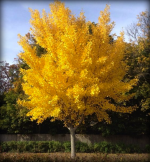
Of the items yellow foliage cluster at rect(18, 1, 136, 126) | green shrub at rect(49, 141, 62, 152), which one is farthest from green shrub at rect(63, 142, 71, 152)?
yellow foliage cluster at rect(18, 1, 136, 126)

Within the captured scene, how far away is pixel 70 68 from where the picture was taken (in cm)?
974

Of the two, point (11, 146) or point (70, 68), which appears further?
point (11, 146)

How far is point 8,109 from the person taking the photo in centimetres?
1842

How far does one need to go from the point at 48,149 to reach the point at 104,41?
1015 cm

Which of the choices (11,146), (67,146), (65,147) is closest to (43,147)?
(65,147)

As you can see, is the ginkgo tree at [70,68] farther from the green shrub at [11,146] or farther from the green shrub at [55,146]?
the green shrub at [11,146]

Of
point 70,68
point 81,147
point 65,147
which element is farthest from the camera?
point 65,147

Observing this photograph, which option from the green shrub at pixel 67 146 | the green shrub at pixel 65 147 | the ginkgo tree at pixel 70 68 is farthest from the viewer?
the green shrub at pixel 67 146

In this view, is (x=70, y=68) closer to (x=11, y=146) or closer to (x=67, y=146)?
(x=67, y=146)

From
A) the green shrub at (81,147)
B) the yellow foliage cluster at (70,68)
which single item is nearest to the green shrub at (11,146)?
the green shrub at (81,147)

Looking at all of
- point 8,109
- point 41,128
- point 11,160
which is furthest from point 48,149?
point 11,160

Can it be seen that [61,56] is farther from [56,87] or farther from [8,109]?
[8,109]

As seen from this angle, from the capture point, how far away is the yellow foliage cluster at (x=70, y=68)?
31.6ft

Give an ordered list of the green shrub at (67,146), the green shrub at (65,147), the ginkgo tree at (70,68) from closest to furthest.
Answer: the ginkgo tree at (70,68) → the green shrub at (65,147) → the green shrub at (67,146)
